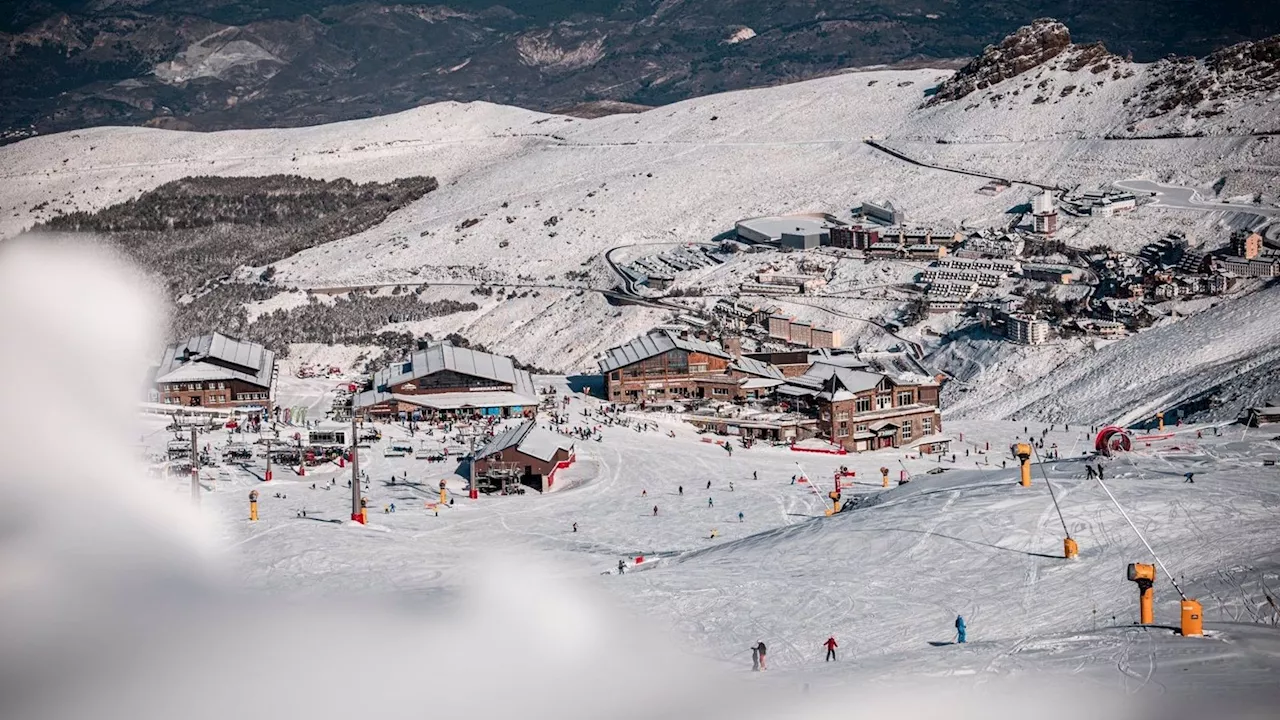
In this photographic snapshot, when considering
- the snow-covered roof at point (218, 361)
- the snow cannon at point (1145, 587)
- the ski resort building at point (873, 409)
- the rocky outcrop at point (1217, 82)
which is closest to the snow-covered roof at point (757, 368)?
the ski resort building at point (873, 409)

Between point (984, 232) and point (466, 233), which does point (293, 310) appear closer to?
point (466, 233)

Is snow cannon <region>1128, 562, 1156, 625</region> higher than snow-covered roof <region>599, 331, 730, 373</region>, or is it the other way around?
snow-covered roof <region>599, 331, 730, 373</region>

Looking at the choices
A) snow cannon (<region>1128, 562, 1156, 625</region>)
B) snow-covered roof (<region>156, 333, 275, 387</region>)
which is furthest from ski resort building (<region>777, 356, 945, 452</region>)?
snow cannon (<region>1128, 562, 1156, 625</region>)

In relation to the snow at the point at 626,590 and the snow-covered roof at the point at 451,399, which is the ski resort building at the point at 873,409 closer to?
the snow at the point at 626,590

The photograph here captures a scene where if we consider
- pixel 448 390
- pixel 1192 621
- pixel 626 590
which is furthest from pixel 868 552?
pixel 448 390

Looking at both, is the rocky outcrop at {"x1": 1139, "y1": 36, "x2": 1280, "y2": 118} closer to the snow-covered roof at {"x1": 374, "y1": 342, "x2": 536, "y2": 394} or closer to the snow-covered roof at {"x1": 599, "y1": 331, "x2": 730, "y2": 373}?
the snow-covered roof at {"x1": 599, "y1": 331, "x2": 730, "y2": 373}

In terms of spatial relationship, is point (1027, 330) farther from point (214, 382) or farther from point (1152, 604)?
point (1152, 604)
